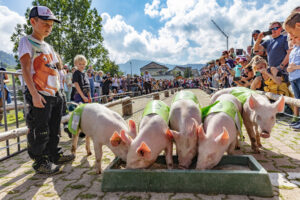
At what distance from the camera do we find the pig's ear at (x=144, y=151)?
2.24 m

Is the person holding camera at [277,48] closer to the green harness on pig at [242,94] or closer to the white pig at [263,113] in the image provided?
the green harness on pig at [242,94]

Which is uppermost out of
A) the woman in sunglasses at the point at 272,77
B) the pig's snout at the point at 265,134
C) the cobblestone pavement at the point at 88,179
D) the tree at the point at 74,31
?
the tree at the point at 74,31

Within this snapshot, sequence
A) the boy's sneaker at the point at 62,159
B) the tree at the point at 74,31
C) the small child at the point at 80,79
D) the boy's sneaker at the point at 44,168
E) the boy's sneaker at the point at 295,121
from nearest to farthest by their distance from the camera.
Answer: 1. the boy's sneaker at the point at 44,168
2. the boy's sneaker at the point at 62,159
3. the small child at the point at 80,79
4. the boy's sneaker at the point at 295,121
5. the tree at the point at 74,31

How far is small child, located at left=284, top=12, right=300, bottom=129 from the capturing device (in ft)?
12.0

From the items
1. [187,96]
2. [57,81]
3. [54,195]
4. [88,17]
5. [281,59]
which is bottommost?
[54,195]

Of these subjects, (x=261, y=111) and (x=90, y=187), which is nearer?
(x=90, y=187)

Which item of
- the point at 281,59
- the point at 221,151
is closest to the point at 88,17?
the point at 281,59

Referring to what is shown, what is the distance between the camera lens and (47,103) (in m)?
3.05

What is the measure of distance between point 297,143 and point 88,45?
1239 inches

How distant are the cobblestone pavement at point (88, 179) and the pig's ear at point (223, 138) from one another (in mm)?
612

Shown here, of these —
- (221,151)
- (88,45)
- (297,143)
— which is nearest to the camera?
(221,151)

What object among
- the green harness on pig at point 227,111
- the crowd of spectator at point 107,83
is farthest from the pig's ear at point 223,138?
the crowd of spectator at point 107,83

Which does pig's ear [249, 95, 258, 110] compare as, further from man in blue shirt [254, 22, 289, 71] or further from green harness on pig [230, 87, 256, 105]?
man in blue shirt [254, 22, 289, 71]

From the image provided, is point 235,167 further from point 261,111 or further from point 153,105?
point 153,105
